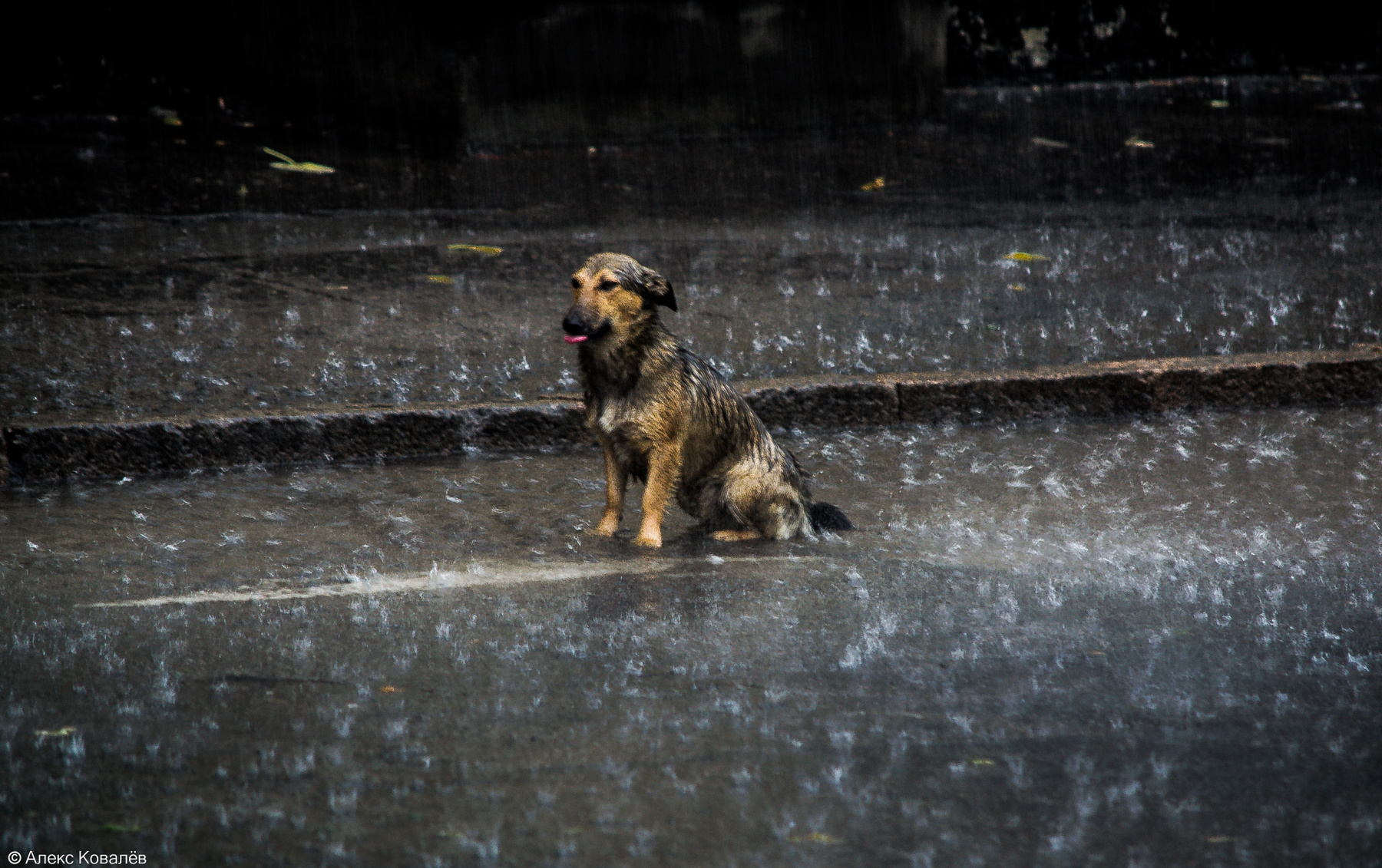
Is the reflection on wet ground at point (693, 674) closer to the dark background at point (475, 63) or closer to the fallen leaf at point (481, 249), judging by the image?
the fallen leaf at point (481, 249)

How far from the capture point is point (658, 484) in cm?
481

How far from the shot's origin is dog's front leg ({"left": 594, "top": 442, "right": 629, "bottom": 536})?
16.1 ft

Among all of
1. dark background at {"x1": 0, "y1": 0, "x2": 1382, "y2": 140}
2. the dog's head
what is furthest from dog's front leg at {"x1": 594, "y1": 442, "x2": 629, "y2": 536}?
dark background at {"x1": 0, "y1": 0, "x2": 1382, "y2": 140}

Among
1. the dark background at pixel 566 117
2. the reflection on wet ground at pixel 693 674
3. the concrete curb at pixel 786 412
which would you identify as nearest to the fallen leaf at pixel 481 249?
the dark background at pixel 566 117

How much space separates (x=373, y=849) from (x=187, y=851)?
1.23 feet

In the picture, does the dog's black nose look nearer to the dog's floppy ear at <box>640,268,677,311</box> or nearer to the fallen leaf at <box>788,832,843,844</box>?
the dog's floppy ear at <box>640,268,677,311</box>

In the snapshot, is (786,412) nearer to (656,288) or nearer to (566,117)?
(656,288)

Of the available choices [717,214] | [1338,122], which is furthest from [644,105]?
[1338,122]

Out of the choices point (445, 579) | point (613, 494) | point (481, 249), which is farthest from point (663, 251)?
point (445, 579)

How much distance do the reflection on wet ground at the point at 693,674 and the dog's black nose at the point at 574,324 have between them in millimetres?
804

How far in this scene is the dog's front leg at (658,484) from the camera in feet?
15.7

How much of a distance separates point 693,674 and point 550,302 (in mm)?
4551

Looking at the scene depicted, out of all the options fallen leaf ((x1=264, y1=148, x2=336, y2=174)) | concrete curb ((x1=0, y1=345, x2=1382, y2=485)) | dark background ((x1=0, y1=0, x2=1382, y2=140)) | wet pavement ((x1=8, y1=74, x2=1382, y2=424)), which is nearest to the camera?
concrete curb ((x1=0, y1=345, x2=1382, y2=485))

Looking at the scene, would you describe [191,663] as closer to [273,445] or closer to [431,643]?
[431,643]
